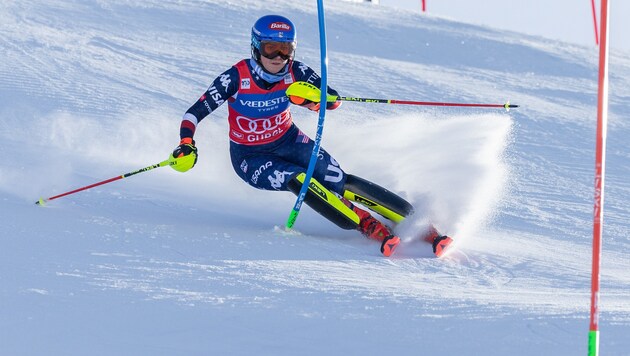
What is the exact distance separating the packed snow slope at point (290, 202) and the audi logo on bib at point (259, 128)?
440mm

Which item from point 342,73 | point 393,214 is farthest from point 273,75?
point 342,73

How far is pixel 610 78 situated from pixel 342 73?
3268mm

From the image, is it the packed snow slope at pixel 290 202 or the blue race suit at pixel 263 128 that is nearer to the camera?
the packed snow slope at pixel 290 202

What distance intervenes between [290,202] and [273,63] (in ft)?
3.67

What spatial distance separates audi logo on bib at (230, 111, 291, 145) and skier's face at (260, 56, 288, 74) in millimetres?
292

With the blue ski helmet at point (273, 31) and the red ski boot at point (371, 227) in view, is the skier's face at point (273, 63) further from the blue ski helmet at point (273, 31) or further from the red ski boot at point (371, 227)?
the red ski boot at point (371, 227)

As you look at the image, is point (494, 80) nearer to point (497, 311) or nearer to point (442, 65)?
point (442, 65)

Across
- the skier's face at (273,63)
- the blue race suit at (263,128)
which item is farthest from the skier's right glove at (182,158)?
the skier's face at (273,63)

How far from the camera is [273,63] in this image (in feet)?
16.8

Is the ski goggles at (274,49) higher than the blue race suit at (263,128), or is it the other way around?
the ski goggles at (274,49)

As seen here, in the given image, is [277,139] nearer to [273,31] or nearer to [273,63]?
[273,63]

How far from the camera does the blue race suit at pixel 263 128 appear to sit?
203 inches

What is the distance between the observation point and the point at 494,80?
10297 mm

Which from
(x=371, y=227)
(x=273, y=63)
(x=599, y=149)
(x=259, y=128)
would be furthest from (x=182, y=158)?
(x=599, y=149)
